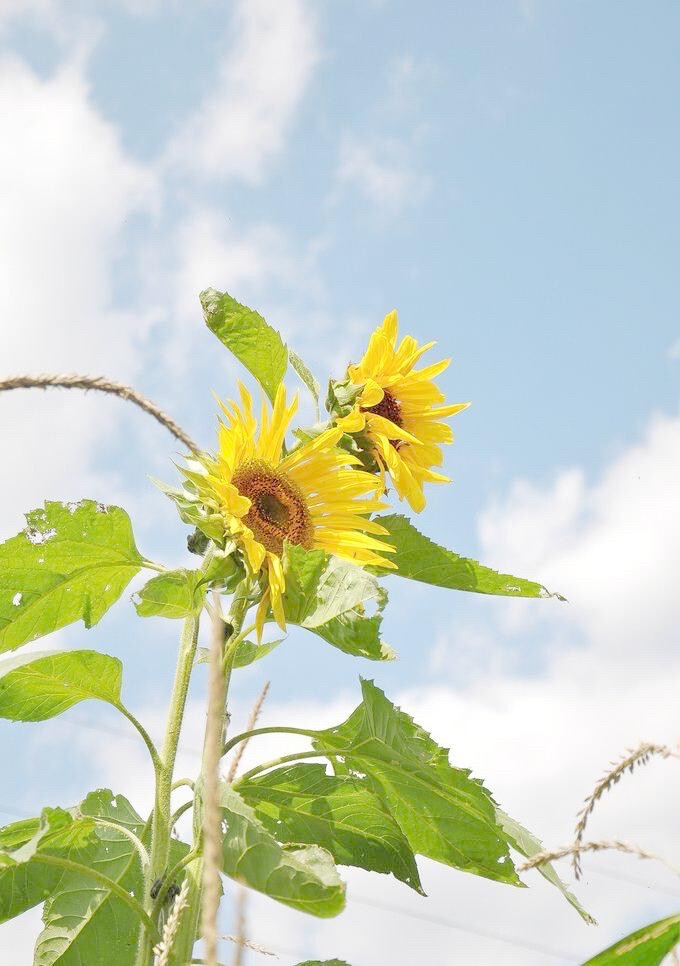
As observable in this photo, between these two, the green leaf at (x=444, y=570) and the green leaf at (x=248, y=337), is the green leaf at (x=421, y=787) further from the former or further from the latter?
the green leaf at (x=248, y=337)

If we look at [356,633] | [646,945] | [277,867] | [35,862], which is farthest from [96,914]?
[646,945]

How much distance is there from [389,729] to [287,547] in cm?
35

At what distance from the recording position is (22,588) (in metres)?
1.71

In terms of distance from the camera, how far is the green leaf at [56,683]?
1.70 meters

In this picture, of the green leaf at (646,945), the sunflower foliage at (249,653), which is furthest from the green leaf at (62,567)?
→ the green leaf at (646,945)

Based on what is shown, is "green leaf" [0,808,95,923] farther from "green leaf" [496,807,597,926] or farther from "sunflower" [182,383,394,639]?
"green leaf" [496,807,597,926]

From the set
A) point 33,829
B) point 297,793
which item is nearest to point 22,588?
point 33,829

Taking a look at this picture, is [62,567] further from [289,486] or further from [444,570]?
[444,570]

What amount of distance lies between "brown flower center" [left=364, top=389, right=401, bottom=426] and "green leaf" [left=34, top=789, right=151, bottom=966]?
950 millimetres

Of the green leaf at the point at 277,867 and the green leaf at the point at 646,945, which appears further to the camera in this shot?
the green leaf at the point at 277,867

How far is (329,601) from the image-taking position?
1539mm

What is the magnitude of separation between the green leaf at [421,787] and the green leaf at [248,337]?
64 centimetres

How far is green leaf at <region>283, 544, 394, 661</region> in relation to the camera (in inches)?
60.2

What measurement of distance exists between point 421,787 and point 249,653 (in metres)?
0.43
